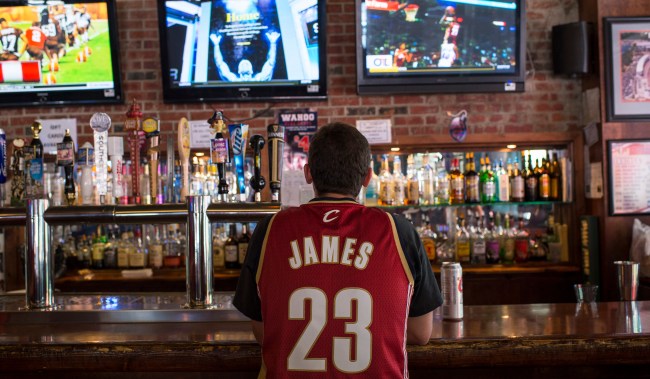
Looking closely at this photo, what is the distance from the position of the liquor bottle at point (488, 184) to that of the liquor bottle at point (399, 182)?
533mm

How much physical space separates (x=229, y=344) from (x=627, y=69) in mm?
3388

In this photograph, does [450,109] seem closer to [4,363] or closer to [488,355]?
[488,355]

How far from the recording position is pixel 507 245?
4.68m

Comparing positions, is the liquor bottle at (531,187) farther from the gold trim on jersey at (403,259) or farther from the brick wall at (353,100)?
the gold trim on jersey at (403,259)

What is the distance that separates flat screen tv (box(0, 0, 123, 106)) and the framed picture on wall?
311 cm

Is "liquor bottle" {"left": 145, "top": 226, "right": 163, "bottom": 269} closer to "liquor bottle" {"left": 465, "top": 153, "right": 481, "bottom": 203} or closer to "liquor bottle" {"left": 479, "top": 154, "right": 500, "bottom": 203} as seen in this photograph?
"liquor bottle" {"left": 465, "top": 153, "right": 481, "bottom": 203}

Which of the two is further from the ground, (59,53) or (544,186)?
(59,53)

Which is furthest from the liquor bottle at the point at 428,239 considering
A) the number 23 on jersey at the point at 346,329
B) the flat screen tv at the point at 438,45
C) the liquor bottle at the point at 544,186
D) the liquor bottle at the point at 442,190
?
the number 23 on jersey at the point at 346,329

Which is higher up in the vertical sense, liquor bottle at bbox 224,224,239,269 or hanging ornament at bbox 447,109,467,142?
hanging ornament at bbox 447,109,467,142

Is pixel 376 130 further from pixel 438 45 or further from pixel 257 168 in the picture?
pixel 257 168

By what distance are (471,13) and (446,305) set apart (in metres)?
2.58

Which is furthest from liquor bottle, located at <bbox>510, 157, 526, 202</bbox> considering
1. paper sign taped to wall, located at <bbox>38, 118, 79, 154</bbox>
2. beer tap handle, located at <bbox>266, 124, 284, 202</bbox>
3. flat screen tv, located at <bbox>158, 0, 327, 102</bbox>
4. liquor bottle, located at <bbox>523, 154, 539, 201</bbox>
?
paper sign taped to wall, located at <bbox>38, 118, 79, 154</bbox>

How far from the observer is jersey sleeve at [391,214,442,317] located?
1.64m

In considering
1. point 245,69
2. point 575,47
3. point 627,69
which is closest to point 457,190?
point 575,47
